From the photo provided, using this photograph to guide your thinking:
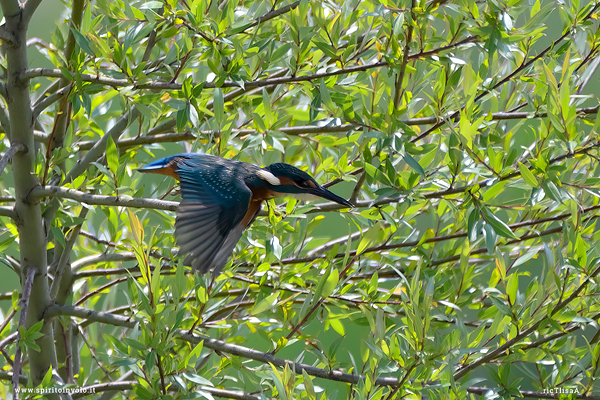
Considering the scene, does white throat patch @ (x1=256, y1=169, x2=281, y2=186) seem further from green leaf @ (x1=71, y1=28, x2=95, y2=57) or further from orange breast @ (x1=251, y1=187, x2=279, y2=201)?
green leaf @ (x1=71, y1=28, x2=95, y2=57)

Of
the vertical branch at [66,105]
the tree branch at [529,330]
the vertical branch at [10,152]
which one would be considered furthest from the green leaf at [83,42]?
the tree branch at [529,330]

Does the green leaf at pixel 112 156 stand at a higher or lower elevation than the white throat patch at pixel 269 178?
higher

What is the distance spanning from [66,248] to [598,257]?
113cm

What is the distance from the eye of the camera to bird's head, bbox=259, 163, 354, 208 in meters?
1.19

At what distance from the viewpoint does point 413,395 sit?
2.81 ft

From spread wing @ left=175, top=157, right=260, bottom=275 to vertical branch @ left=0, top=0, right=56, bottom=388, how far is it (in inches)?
12.9

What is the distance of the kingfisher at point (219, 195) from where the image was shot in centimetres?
104

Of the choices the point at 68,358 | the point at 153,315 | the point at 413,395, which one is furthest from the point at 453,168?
the point at 68,358

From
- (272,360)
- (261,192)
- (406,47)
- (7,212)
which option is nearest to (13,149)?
(7,212)

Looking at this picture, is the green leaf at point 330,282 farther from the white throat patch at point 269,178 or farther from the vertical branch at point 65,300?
the vertical branch at point 65,300

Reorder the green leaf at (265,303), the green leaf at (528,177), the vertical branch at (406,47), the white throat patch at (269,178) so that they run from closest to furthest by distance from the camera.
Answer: the green leaf at (528,177) < the vertical branch at (406,47) < the green leaf at (265,303) < the white throat patch at (269,178)

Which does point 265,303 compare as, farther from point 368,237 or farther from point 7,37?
point 7,37

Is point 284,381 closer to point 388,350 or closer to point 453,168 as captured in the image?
point 388,350

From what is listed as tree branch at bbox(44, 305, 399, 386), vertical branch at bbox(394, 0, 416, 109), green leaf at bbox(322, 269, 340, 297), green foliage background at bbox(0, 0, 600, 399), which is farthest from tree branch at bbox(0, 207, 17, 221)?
vertical branch at bbox(394, 0, 416, 109)
